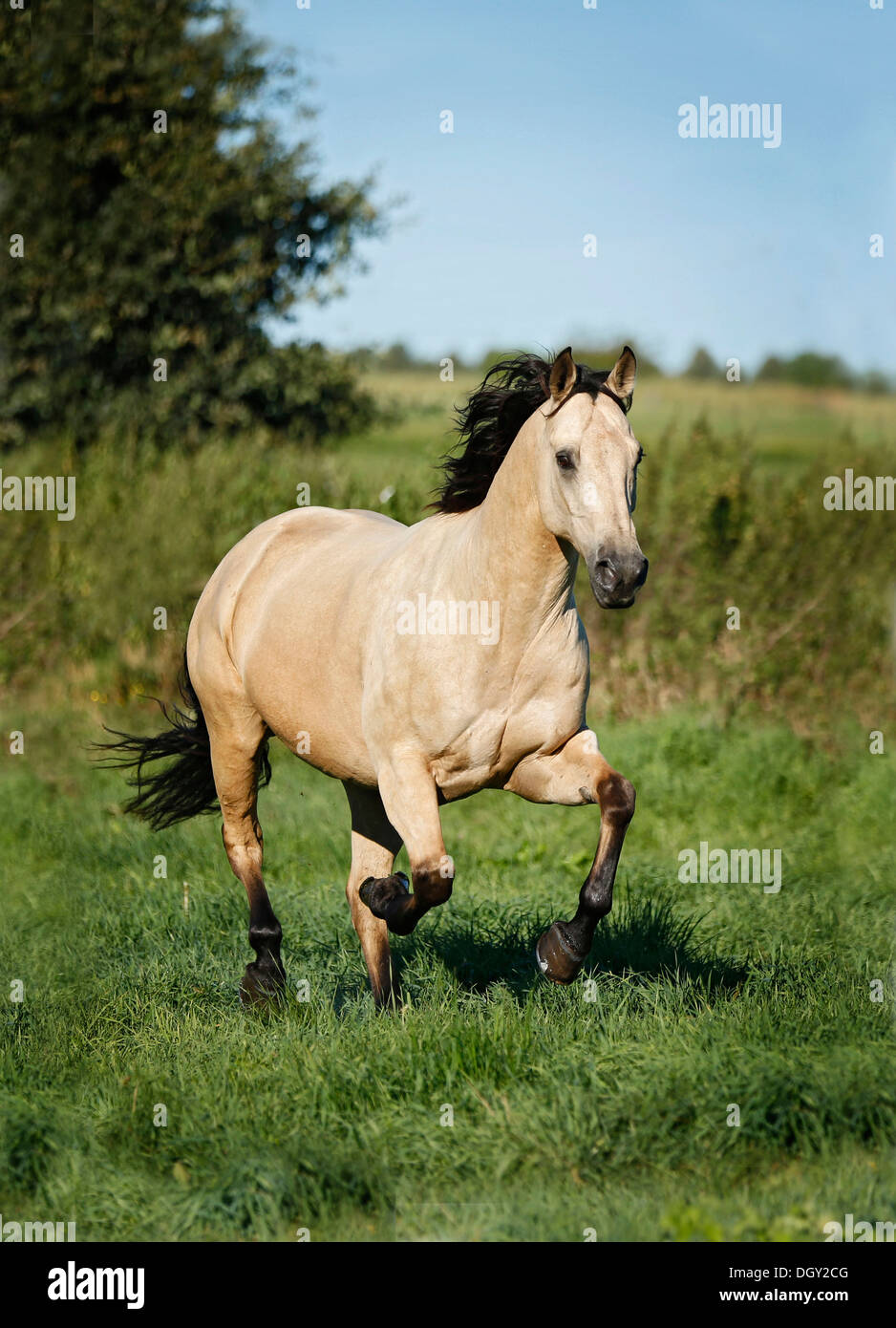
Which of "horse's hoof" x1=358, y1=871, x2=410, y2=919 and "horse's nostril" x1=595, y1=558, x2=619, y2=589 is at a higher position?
"horse's nostril" x1=595, y1=558, x2=619, y2=589

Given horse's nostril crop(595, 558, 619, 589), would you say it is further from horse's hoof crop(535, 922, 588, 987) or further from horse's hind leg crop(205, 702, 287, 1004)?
horse's hind leg crop(205, 702, 287, 1004)

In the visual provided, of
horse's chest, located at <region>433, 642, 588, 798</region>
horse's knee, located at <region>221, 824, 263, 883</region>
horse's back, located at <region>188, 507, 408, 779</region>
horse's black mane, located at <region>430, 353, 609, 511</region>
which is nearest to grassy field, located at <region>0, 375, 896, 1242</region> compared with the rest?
horse's knee, located at <region>221, 824, 263, 883</region>

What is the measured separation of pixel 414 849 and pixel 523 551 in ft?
3.76

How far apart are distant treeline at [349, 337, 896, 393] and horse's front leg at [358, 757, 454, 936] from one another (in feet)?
28.1

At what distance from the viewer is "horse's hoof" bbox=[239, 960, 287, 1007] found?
5.57m

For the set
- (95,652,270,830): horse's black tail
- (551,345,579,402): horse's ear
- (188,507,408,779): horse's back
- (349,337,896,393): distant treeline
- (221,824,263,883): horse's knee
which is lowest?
(221,824,263,883): horse's knee

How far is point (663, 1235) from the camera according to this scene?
134 inches

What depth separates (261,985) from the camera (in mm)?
5750

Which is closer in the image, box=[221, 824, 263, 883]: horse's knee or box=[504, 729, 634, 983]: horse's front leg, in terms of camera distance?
box=[504, 729, 634, 983]: horse's front leg

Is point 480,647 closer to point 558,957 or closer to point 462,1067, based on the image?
point 558,957

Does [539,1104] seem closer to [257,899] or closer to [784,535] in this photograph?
[257,899]

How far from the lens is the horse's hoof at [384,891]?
4879mm

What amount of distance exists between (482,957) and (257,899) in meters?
1.09

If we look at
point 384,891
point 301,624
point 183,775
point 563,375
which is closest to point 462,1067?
point 384,891
